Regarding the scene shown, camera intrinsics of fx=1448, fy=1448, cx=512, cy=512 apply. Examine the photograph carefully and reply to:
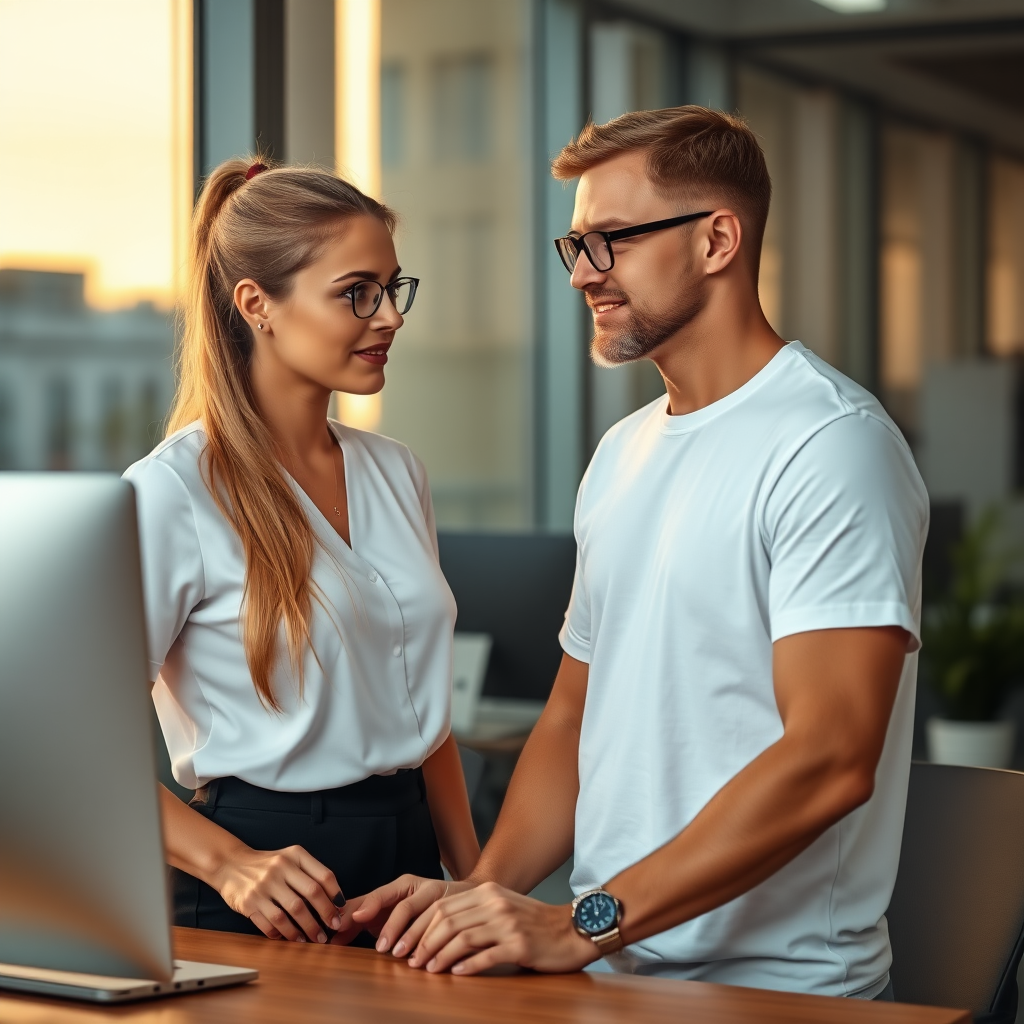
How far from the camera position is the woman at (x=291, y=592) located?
73.0 inches

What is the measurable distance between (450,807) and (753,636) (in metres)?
0.66

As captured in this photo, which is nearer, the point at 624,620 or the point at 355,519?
the point at 624,620

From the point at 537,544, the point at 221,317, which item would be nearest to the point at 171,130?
the point at 537,544

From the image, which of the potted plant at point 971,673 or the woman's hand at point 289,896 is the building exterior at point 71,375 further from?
the potted plant at point 971,673

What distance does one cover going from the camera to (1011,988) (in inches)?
72.1

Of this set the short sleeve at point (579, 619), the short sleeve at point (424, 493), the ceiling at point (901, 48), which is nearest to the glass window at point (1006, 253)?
the ceiling at point (901, 48)

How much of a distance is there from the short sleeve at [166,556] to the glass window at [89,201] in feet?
6.08

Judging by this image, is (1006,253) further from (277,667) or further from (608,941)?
(608,941)

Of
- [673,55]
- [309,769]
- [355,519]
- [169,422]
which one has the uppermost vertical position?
[673,55]

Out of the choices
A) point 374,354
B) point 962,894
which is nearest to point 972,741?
point 962,894

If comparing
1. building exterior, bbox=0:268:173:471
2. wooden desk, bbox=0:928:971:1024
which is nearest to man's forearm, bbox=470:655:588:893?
wooden desk, bbox=0:928:971:1024

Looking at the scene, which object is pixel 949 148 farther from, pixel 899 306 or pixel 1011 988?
pixel 1011 988

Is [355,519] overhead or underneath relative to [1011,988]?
overhead

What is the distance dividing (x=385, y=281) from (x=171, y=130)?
81.0 inches
